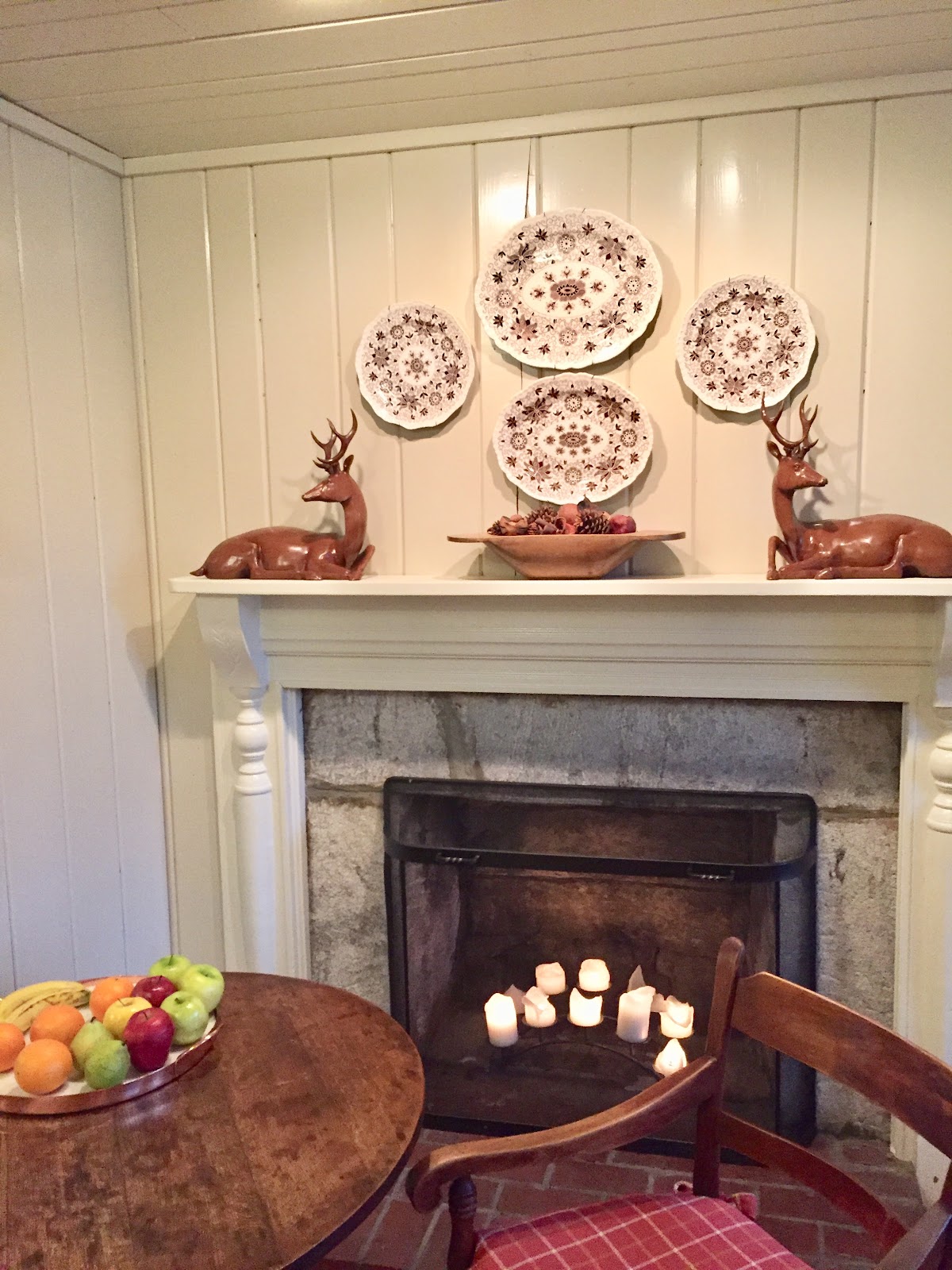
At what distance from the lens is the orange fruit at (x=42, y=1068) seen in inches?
43.9

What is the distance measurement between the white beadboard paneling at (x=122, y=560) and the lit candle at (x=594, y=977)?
1.00 meters

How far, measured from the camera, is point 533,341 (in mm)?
1934

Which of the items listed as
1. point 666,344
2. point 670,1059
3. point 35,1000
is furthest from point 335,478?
point 670,1059

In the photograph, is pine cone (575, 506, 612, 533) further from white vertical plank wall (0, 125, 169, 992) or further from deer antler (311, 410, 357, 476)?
white vertical plank wall (0, 125, 169, 992)

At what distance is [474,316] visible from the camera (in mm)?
1976

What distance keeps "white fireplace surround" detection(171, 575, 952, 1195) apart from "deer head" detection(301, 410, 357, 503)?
0.60 feet

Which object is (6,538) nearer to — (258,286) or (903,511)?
(258,286)

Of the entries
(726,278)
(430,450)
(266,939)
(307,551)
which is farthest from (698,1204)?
(726,278)

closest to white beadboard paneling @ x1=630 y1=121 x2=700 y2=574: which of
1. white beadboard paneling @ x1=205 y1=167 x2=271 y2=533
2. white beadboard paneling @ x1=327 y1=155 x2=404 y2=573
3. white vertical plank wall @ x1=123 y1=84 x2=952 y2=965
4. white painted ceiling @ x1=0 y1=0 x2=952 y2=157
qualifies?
white vertical plank wall @ x1=123 y1=84 x2=952 y2=965

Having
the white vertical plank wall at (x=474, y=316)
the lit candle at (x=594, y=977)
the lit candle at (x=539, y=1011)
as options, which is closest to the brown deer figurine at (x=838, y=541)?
the white vertical plank wall at (x=474, y=316)

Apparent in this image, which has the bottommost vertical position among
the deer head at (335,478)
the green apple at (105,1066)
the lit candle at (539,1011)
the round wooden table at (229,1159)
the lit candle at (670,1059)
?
the lit candle at (670,1059)

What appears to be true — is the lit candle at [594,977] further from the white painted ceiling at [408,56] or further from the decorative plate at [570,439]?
the white painted ceiling at [408,56]

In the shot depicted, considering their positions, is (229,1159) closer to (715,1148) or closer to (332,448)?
(715,1148)

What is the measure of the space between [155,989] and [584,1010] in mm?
1090
